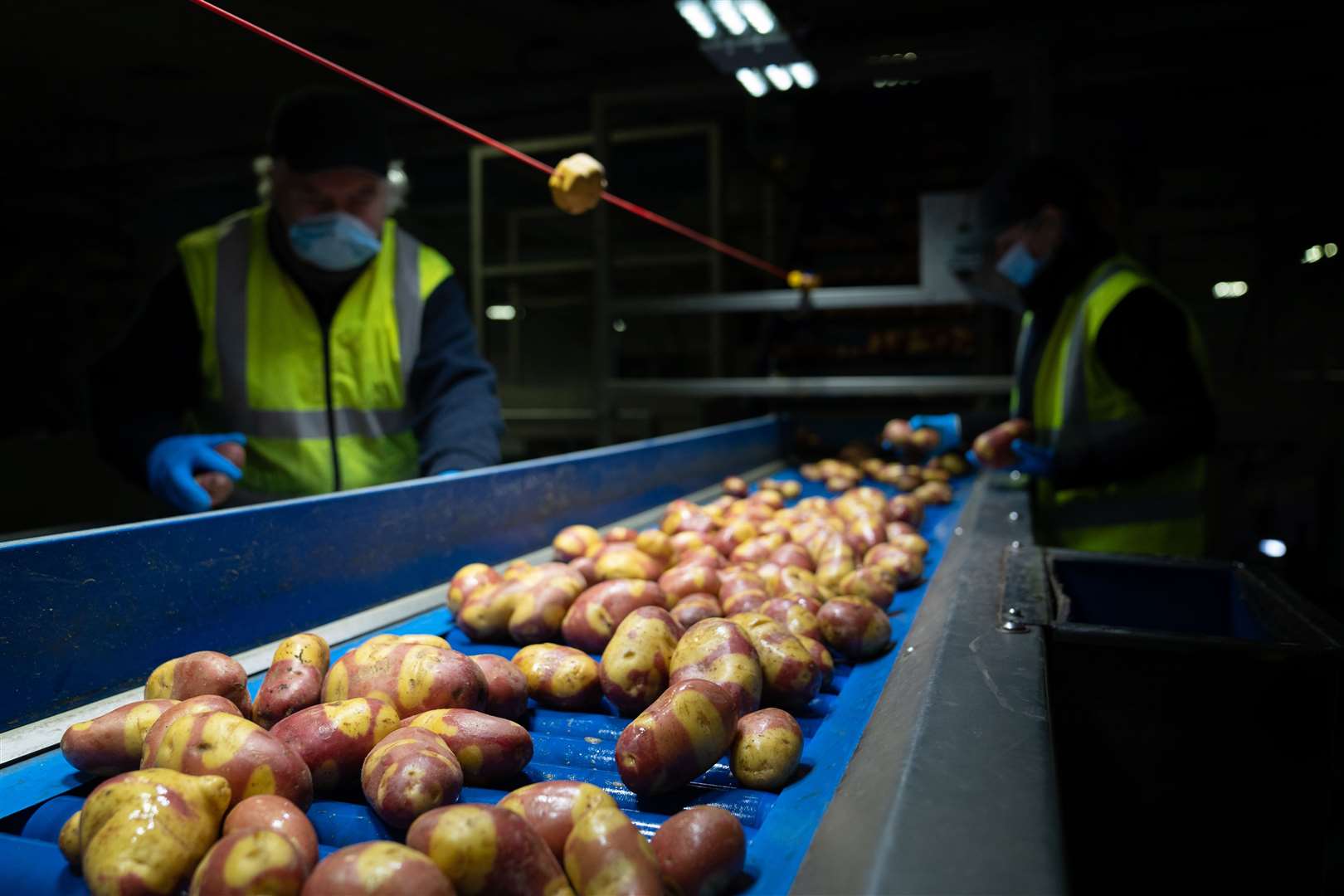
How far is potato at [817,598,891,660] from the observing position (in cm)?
140

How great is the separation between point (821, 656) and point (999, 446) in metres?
1.91

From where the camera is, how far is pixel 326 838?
892 mm

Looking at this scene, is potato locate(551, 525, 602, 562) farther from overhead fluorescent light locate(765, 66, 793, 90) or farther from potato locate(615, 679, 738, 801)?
overhead fluorescent light locate(765, 66, 793, 90)

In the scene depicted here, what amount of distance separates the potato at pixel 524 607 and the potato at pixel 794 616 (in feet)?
1.14

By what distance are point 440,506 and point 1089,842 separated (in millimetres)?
1347

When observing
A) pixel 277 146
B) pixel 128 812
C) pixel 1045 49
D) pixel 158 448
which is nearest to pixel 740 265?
pixel 1045 49

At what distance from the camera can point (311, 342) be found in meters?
2.63

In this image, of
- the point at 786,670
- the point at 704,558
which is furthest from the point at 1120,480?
the point at 786,670

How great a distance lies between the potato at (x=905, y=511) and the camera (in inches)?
91.6

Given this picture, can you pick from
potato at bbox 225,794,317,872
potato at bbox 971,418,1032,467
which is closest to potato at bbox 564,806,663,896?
potato at bbox 225,794,317,872

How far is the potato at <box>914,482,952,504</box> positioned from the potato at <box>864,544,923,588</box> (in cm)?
106

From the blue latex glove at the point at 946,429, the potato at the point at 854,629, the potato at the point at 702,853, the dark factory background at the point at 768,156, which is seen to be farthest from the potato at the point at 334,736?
the dark factory background at the point at 768,156

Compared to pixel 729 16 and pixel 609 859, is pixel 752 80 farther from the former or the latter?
pixel 609 859

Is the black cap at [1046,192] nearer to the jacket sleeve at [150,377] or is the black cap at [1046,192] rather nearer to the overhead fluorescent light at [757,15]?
the overhead fluorescent light at [757,15]
